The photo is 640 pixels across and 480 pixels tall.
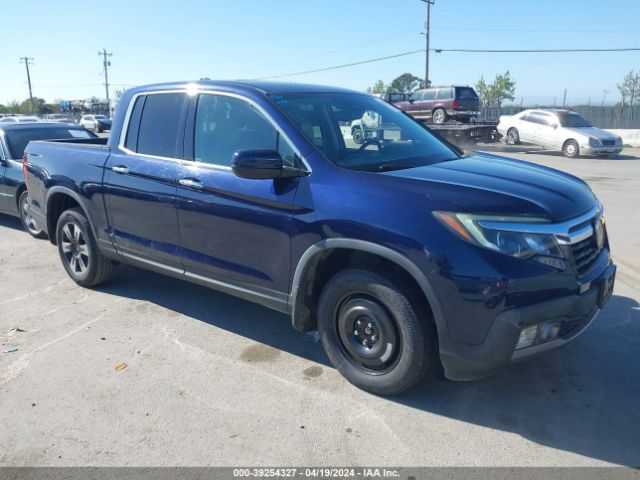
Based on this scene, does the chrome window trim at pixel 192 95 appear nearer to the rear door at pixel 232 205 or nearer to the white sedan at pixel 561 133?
the rear door at pixel 232 205

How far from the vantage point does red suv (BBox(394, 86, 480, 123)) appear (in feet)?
80.2

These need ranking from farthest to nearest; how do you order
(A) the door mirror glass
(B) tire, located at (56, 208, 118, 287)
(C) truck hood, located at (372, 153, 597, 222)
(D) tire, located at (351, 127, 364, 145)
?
(B) tire, located at (56, 208, 118, 287)
(D) tire, located at (351, 127, 364, 145)
(A) the door mirror glass
(C) truck hood, located at (372, 153, 597, 222)

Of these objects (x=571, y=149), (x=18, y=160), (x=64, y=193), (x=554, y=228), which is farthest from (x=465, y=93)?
(x=554, y=228)

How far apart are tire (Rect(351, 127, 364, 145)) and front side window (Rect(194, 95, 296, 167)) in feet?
1.84

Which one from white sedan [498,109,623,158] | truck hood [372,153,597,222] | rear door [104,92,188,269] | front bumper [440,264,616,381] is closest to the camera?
front bumper [440,264,616,381]

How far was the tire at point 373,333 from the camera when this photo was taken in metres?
3.13

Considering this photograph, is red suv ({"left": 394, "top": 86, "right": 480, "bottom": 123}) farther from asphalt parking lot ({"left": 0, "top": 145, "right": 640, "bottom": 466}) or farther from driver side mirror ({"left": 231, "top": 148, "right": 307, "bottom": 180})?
driver side mirror ({"left": 231, "top": 148, "right": 307, "bottom": 180})

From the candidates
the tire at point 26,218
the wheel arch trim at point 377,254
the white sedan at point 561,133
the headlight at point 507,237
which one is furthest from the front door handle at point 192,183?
the white sedan at point 561,133

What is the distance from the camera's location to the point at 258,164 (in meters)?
3.34

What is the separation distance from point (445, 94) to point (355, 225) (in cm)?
2319

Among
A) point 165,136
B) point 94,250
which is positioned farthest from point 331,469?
point 94,250

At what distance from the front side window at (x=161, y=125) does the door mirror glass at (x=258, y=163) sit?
3.49 feet

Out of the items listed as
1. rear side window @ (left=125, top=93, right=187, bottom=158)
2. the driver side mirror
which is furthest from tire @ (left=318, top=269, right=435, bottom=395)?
rear side window @ (left=125, top=93, right=187, bottom=158)

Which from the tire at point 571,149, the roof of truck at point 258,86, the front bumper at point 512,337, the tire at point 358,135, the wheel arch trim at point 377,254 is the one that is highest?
the roof of truck at point 258,86
